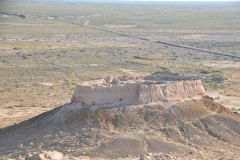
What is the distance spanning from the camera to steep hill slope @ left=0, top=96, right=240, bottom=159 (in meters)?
21.6

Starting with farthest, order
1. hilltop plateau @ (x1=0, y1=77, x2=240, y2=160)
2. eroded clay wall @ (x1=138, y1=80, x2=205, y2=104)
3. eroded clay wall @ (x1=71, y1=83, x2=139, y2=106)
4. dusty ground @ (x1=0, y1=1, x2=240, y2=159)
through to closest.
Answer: dusty ground @ (x1=0, y1=1, x2=240, y2=159) < eroded clay wall @ (x1=138, y1=80, x2=205, y2=104) < eroded clay wall @ (x1=71, y1=83, x2=139, y2=106) < hilltop plateau @ (x1=0, y1=77, x2=240, y2=160)

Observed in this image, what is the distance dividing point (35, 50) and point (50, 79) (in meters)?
22.6

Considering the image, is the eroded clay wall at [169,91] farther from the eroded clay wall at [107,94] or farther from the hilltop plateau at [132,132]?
the eroded clay wall at [107,94]

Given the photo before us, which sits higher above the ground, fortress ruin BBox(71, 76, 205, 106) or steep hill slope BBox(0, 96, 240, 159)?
fortress ruin BBox(71, 76, 205, 106)

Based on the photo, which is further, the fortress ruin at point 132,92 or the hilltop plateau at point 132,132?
the fortress ruin at point 132,92

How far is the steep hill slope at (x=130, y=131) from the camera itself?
2161 cm

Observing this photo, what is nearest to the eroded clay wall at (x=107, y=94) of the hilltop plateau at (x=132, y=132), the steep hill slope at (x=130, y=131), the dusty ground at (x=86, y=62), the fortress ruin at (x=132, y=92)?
the fortress ruin at (x=132, y=92)

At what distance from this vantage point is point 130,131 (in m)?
22.8

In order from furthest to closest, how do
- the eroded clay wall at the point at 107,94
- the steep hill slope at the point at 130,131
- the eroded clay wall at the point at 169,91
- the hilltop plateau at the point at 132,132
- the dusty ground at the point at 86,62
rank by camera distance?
the dusty ground at the point at 86,62
the eroded clay wall at the point at 169,91
the eroded clay wall at the point at 107,94
the steep hill slope at the point at 130,131
the hilltop plateau at the point at 132,132

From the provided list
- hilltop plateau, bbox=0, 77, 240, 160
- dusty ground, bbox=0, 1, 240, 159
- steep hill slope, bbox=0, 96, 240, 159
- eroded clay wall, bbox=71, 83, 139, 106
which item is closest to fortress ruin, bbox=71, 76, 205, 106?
eroded clay wall, bbox=71, 83, 139, 106

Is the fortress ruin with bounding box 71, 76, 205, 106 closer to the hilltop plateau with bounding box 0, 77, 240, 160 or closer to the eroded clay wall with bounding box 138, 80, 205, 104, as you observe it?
the eroded clay wall with bounding box 138, 80, 205, 104

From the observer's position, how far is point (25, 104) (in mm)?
37094

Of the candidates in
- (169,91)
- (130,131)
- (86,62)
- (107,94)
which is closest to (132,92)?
(107,94)

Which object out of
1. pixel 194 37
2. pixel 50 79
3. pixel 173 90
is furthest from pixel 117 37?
pixel 173 90
